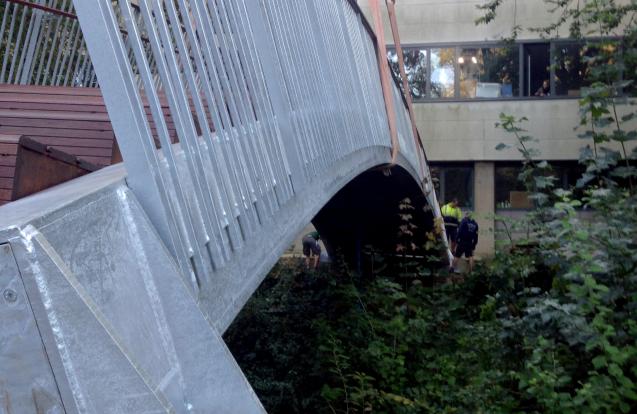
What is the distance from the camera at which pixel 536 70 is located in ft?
81.9

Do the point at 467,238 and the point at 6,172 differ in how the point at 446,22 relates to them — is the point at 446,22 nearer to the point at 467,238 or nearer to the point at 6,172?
the point at 467,238

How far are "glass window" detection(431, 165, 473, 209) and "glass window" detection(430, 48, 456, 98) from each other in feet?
6.11

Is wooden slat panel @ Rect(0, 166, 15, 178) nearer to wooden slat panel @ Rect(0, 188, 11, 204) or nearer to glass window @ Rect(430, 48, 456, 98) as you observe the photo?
wooden slat panel @ Rect(0, 188, 11, 204)

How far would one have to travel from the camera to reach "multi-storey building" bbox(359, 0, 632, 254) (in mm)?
24594

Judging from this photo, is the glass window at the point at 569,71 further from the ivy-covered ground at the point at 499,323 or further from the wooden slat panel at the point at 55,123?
the wooden slat panel at the point at 55,123

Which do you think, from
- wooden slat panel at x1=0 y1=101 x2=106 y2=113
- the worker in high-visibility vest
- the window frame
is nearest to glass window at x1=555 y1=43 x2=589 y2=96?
the window frame

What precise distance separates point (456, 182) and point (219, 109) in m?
22.2

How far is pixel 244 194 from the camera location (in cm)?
360

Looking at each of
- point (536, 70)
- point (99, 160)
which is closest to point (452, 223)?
point (536, 70)

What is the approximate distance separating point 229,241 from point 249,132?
2.00ft

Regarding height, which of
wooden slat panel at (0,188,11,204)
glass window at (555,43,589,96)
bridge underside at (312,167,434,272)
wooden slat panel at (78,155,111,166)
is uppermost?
wooden slat panel at (0,188,11,204)

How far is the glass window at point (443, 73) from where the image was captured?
25031 mm

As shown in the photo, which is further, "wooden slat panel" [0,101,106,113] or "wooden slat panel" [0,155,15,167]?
"wooden slat panel" [0,101,106,113]

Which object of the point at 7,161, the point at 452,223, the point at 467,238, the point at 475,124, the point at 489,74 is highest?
the point at 7,161
